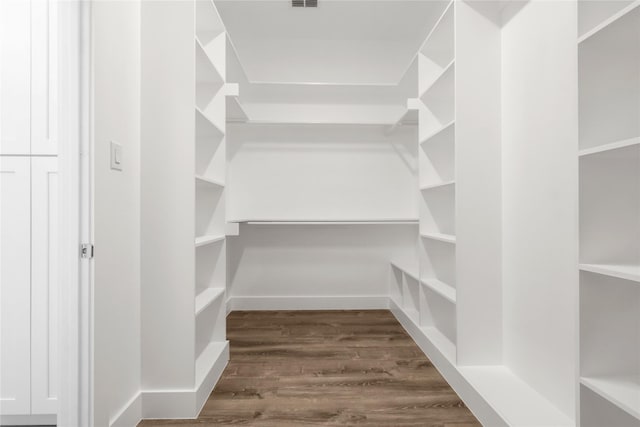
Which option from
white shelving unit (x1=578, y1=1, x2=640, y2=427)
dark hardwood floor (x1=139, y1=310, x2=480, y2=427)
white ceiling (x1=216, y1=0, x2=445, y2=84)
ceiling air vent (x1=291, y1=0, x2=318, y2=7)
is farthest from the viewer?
white ceiling (x1=216, y1=0, x2=445, y2=84)

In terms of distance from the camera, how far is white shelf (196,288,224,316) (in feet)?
6.19

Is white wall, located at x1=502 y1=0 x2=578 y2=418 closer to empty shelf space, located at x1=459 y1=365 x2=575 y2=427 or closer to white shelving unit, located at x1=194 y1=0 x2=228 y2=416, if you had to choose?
empty shelf space, located at x1=459 y1=365 x2=575 y2=427

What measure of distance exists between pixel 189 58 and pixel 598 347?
1.96 metres

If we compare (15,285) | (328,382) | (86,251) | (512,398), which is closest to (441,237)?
(512,398)

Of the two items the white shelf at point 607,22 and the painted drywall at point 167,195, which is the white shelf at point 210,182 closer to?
the painted drywall at point 167,195

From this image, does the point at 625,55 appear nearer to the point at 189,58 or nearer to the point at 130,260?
the point at 189,58

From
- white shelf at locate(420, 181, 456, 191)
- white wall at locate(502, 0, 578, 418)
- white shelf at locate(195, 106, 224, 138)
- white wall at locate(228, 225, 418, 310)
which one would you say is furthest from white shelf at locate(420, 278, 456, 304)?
white shelf at locate(195, 106, 224, 138)

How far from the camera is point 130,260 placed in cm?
165

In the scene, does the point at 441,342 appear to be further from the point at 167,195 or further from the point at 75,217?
the point at 75,217

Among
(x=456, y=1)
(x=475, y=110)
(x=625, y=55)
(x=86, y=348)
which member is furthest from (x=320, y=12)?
(x=86, y=348)

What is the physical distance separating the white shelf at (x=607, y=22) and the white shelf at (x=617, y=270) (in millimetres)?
676

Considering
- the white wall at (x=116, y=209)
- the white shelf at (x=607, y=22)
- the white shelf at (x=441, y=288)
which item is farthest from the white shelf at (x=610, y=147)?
the white wall at (x=116, y=209)

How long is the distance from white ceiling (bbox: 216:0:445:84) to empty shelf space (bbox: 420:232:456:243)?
1810mm

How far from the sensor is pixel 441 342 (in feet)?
7.68
